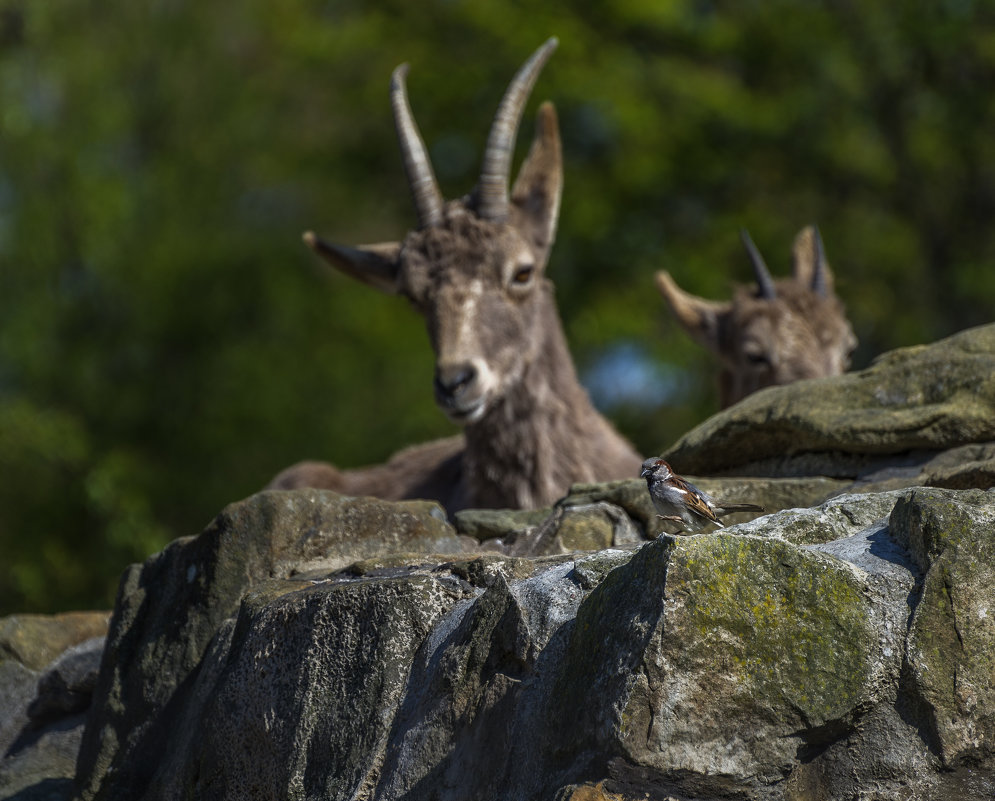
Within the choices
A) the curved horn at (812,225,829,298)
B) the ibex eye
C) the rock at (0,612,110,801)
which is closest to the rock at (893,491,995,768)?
the rock at (0,612,110,801)

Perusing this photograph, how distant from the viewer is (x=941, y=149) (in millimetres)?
21641

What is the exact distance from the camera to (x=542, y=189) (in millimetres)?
9555

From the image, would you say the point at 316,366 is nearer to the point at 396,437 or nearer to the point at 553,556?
the point at 396,437

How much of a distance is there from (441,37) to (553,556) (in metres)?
19.4

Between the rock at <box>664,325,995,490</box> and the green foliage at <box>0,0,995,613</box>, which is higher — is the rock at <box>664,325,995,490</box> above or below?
below

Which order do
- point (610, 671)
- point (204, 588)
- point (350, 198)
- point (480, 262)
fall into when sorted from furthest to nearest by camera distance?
point (350, 198) → point (480, 262) → point (204, 588) → point (610, 671)

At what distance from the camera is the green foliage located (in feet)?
60.0

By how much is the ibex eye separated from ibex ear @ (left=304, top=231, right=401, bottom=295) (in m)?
0.71

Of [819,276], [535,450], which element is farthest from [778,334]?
[535,450]

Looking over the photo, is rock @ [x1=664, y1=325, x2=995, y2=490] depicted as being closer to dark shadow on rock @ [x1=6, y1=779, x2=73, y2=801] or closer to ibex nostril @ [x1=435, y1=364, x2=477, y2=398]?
ibex nostril @ [x1=435, y1=364, x2=477, y2=398]

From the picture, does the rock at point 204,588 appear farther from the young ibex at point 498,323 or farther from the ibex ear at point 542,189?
the ibex ear at point 542,189

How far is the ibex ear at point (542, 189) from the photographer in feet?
31.1

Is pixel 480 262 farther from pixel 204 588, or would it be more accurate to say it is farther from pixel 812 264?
pixel 204 588

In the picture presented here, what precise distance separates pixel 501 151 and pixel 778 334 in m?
2.18
